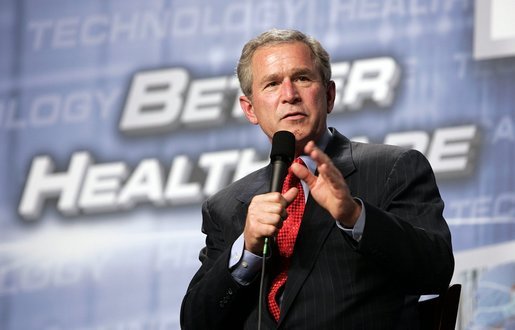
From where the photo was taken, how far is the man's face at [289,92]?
2146mm

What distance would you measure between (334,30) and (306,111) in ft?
5.75

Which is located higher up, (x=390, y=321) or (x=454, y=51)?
(x=390, y=321)

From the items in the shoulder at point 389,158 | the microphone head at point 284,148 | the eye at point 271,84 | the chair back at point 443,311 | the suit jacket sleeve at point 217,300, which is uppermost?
the microphone head at point 284,148

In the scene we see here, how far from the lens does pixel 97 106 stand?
13.7ft

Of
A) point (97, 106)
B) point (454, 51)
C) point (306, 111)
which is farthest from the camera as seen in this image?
point (97, 106)

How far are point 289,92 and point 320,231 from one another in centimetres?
34

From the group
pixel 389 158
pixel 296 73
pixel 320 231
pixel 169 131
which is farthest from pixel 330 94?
pixel 169 131

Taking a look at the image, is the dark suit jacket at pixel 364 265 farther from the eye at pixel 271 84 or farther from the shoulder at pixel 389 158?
the eye at pixel 271 84

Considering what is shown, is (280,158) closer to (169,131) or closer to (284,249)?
(284,249)

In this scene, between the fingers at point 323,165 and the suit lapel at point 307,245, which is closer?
the fingers at point 323,165

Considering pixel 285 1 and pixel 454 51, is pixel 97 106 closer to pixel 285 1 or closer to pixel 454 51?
pixel 285 1

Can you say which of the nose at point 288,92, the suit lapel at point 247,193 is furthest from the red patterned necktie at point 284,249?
the nose at point 288,92

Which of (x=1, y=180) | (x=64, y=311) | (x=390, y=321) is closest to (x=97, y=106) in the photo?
(x=1, y=180)

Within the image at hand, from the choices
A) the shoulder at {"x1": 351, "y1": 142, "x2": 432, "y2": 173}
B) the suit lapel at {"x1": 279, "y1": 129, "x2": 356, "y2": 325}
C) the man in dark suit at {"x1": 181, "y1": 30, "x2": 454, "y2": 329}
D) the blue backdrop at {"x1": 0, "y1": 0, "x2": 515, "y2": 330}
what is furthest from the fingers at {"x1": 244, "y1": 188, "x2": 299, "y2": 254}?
the blue backdrop at {"x1": 0, "y1": 0, "x2": 515, "y2": 330}
